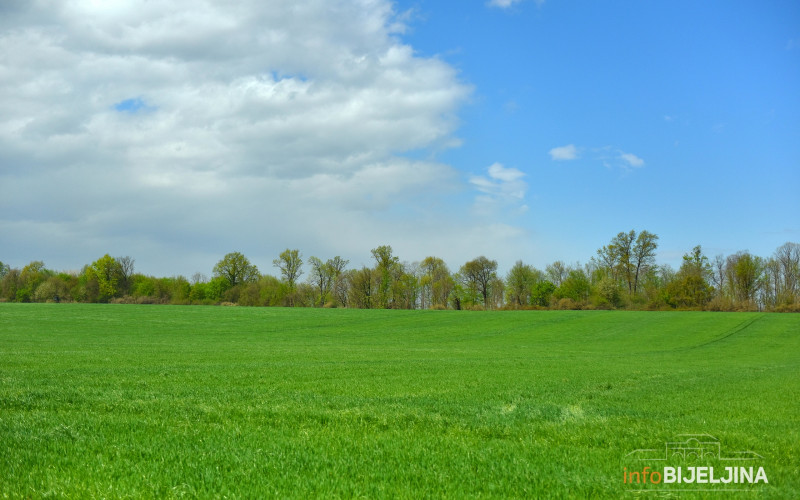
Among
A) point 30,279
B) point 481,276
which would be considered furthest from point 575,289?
point 30,279

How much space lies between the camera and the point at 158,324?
5572 centimetres

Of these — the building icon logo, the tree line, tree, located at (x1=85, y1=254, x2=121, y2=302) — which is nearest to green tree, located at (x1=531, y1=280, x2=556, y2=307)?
the tree line

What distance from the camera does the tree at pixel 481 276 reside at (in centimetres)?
10269

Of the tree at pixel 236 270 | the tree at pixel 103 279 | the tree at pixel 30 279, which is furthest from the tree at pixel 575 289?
the tree at pixel 30 279

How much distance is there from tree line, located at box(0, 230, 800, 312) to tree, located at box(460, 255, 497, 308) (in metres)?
0.20

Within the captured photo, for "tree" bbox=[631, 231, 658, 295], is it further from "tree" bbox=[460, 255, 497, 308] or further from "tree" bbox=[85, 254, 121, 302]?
"tree" bbox=[85, 254, 121, 302]

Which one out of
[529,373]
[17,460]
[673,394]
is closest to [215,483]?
[17,460]

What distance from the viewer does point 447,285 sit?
10750cm

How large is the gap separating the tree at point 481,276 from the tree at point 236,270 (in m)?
44.5

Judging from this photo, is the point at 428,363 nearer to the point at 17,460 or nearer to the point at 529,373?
the point at 529,373

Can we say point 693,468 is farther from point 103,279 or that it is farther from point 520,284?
point 103,279

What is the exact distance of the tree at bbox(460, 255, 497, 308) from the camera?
102688 millimetres

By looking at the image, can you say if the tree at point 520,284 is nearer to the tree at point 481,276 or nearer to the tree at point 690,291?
the tree at point 481,276

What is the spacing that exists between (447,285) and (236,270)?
147ft
